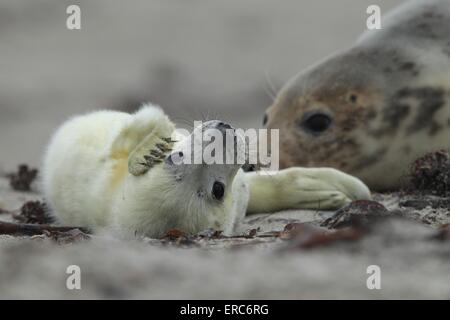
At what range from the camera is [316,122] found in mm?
6355

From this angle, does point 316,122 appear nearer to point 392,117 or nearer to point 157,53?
point 392,117

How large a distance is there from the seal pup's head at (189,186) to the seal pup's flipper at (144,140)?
0.07 m

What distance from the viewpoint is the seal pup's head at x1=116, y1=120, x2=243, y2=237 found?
14.0 feet

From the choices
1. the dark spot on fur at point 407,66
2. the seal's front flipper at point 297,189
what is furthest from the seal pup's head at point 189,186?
the dark spot on fur at point 407,66

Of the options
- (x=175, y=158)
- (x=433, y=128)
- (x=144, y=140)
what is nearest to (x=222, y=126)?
(x=175, y=158)

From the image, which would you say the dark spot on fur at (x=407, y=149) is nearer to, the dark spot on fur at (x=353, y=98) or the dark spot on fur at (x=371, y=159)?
the dark spot on fur at (x=371, y=159)

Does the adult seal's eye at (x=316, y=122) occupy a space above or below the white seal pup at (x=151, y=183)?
above

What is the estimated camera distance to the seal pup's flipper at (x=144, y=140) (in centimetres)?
450

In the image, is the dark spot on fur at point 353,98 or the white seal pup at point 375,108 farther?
the dark spot on fur at point 353,98

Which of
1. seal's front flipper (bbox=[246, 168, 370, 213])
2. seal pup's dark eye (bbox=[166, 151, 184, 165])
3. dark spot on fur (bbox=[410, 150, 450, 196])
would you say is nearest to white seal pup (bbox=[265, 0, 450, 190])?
dark spot on fur (bbox=[410, 150, 450, 196])

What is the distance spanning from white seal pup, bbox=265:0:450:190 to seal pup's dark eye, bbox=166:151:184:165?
2.02 m

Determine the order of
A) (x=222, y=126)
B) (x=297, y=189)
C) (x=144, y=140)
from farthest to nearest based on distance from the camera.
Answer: (x=297, y=189), (x=144, y=140), (x=222, y=126)

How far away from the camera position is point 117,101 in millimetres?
11203

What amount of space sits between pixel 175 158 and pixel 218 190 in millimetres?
235
